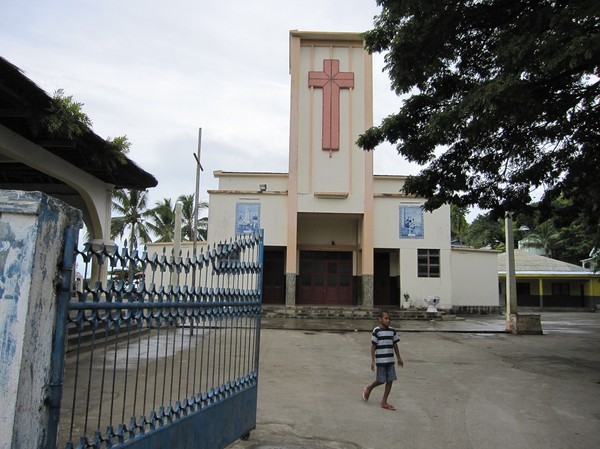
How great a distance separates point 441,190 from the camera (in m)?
11.7

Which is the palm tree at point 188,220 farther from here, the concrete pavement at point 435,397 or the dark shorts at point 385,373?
the dark shorts at point 385,373

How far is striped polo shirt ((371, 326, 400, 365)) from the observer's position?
6969 millimetres

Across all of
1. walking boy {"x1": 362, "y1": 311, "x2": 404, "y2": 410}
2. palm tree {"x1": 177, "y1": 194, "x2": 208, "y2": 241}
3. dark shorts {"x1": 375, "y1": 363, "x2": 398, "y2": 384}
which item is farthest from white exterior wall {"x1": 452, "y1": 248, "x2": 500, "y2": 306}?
dark shorts {"x1": 375, "y1": 363, "x2": 398, "y2": 384}

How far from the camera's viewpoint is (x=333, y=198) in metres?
25.0

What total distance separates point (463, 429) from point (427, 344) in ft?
28.9

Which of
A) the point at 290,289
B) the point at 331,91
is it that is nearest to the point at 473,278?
the point at 290,289

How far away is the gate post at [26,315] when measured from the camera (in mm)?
2359

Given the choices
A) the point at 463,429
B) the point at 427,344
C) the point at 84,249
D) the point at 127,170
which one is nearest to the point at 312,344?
the point at 427,344

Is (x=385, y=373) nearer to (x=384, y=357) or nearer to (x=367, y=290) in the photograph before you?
(x=384, y=357)

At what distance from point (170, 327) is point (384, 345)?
3.77 metres

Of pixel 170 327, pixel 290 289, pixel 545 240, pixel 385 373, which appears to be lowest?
pixel 385 373

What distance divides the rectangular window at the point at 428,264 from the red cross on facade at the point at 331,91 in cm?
686

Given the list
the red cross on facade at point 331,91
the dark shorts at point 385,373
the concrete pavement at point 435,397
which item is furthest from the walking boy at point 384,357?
the red cross on facade at point 331,91

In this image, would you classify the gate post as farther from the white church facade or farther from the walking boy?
the white church facade
